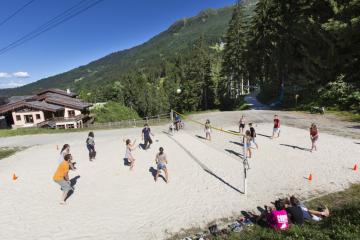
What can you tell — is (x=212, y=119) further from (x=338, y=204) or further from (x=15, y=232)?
(x=15, y=232)

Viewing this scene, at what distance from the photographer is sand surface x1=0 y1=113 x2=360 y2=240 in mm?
8562

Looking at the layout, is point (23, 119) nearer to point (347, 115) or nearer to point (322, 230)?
point (347, 115)

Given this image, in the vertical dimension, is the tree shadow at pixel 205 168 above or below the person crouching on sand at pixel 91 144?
below

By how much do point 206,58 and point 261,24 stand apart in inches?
596

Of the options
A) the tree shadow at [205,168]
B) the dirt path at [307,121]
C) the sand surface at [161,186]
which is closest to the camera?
the sand surface at [161,186]

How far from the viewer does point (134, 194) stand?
10672 millimetres

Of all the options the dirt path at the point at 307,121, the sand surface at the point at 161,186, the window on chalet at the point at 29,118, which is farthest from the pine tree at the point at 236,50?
the window on chalet at the point at 29,118

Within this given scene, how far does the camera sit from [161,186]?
11.3 metres

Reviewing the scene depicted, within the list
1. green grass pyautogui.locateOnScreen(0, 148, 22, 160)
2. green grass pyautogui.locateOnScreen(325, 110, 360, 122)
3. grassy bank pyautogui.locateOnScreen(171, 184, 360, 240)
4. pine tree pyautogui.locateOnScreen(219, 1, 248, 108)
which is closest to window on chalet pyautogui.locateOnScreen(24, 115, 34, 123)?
green grass pyautogui.locateOnScreen(0, 148, 22, 160)

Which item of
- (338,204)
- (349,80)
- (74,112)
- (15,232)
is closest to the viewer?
(15,232)

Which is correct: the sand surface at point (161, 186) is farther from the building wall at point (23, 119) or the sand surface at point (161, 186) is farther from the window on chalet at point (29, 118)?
the window on chalet at point (29, 118)

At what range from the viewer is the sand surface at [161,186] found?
856 cm

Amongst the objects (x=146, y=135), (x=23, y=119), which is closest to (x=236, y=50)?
(x=146, y=135)

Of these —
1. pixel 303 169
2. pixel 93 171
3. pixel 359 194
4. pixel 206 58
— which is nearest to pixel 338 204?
pixel 359 194
